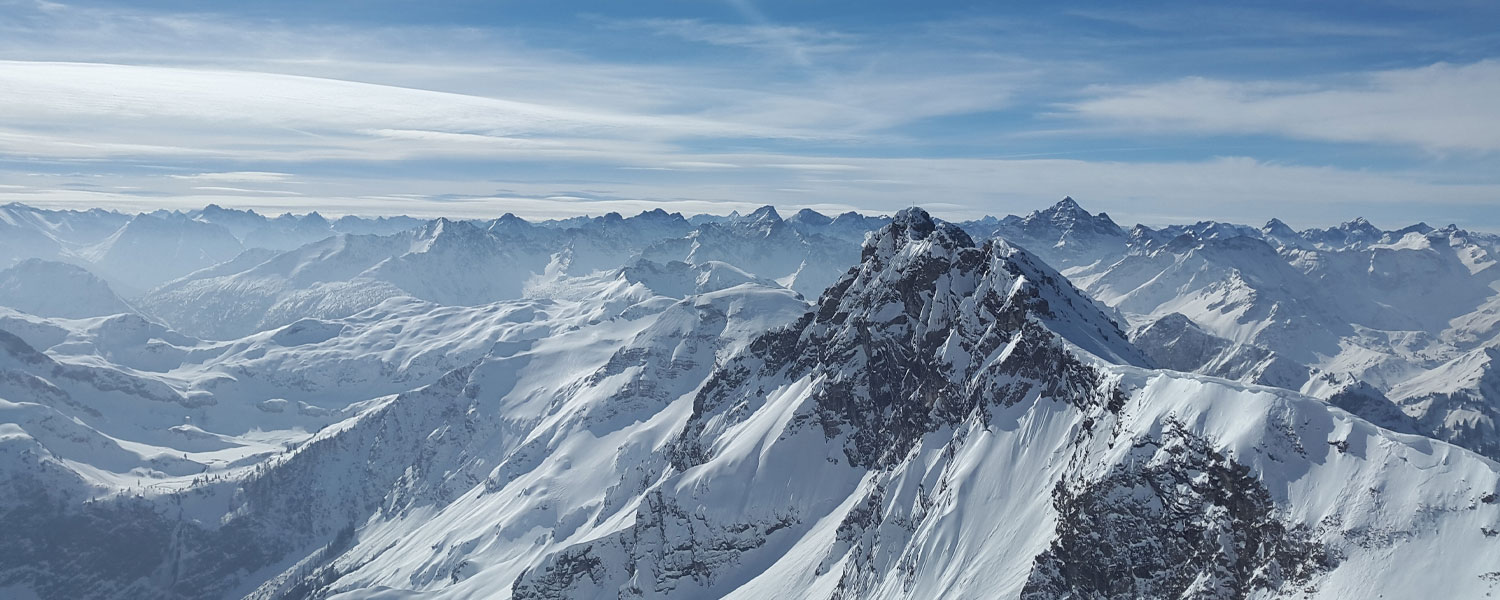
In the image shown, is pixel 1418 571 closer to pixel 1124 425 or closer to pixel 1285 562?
pixel 1285 562

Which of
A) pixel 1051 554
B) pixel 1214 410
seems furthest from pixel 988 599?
pixel 1214 410

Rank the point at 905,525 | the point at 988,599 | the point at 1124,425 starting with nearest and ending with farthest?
1. the point at 1124,425
2. the point at 988,599
3. the point at 905,525

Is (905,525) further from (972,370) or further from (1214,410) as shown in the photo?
(1214,410)

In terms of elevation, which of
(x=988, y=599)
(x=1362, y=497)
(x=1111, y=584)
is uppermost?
(x=1362, y=497)

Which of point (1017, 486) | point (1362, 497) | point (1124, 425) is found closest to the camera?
point (1362, 497)

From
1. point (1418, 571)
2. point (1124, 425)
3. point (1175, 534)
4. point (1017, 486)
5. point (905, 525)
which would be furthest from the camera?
point (905, 525)

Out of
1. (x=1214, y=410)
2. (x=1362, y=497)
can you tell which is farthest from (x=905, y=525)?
(x=1362, y=497)

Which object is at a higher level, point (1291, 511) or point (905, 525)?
point (1291, 511)

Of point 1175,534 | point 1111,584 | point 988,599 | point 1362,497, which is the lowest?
point 988,599

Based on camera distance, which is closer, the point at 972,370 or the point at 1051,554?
the point at 1051,554
